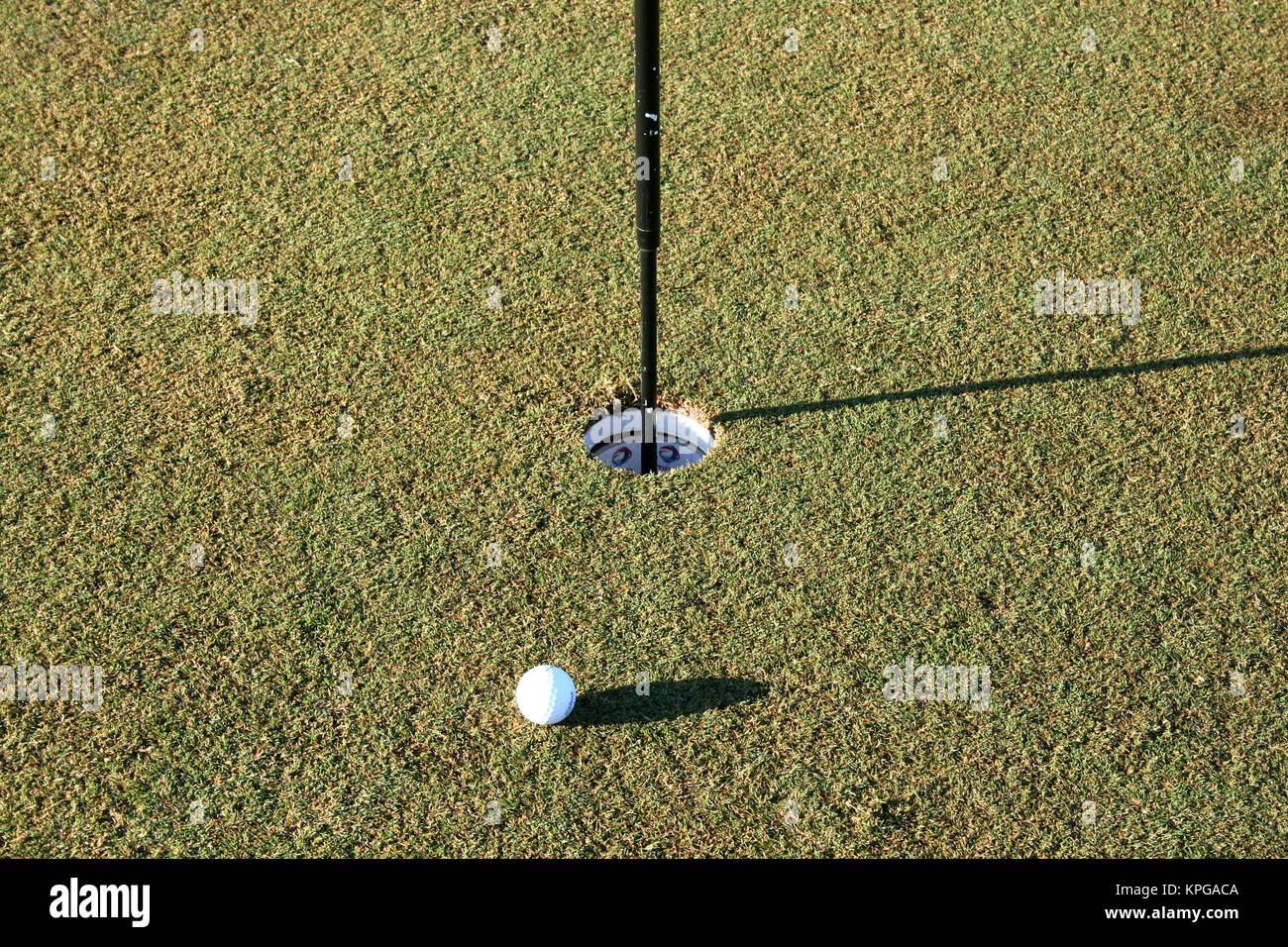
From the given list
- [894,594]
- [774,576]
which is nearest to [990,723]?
[894,594]

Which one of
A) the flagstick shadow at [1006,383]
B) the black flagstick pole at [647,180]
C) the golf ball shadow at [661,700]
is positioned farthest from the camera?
the flagstick shadow at [1006,383]

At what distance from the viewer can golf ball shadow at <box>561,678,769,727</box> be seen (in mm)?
5098

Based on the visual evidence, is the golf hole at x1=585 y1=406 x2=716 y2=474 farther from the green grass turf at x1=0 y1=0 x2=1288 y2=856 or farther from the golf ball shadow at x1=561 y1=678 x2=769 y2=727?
the golf ball shadow at x1=561 y1=678 x2=769 y2=727

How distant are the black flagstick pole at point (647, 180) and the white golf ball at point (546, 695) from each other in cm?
141

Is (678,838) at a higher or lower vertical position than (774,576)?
lower

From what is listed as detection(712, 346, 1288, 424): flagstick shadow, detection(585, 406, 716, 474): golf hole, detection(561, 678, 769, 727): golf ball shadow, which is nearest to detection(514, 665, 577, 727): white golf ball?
detection(561, 678, 769, 727): golf ball shadow

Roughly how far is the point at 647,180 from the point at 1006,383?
2270mm

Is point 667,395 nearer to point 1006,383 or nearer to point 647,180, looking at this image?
point 647,180

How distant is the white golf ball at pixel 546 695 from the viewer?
495 centimetres

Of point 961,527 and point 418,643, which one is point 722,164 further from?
point 418,643

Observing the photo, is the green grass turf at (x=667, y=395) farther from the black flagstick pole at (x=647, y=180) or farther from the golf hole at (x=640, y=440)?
the black flagstick pole at (x=647, y=180)

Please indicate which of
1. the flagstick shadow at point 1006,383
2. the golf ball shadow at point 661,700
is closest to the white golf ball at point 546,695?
the golf ball shadow at point 661,700

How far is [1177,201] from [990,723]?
3.56 m
